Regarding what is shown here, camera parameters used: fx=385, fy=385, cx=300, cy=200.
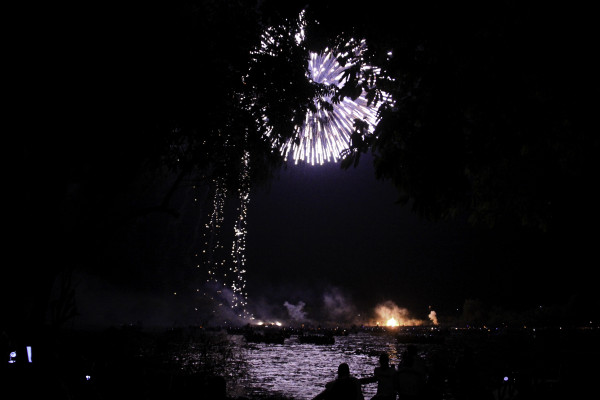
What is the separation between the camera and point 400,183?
6703 mm

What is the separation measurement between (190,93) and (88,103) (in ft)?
7.27

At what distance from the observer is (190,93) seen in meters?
8.99

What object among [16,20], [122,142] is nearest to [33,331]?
[122,142]

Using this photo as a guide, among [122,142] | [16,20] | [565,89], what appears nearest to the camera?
[565,89]

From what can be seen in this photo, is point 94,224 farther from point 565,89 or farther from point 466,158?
point 565,89

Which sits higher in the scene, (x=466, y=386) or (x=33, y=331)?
(x=33, y=331)

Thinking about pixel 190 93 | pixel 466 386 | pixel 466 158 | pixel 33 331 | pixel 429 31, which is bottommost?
pixel 466 386

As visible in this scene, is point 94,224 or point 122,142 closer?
point 94,224

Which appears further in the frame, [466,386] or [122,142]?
[466,386]

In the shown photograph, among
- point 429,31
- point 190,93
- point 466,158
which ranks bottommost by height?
point 466,158

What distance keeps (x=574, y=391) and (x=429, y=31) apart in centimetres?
807

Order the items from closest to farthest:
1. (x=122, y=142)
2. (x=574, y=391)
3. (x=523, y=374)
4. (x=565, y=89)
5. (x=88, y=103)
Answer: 1. (x=565, y=89)
2. (x=88, y=103)
3. (x=574, y=391)
4. (x=122, y=142)
5. (x=523, y=374)

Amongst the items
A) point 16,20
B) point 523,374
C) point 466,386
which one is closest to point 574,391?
point 523,374

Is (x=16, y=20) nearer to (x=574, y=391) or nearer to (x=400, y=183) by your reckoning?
(x=400, y=183)
